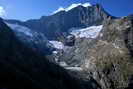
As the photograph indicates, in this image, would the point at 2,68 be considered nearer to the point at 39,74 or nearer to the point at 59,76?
the point at 39,74

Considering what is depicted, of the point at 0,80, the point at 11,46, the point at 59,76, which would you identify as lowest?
the point at 59,76

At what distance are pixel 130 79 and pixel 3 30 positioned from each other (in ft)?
349

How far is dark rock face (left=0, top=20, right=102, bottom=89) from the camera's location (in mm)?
84094

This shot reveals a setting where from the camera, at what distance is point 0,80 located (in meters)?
72.6

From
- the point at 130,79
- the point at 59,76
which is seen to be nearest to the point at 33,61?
the point at 59,76

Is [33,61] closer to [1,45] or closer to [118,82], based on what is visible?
[1,45]

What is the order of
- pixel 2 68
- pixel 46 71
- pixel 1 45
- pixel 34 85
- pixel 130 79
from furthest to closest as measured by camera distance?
pixel 130 79, pixel 46 71, pixel 1 45, pixel 34 85, pixel 2 68

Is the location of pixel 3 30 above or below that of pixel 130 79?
above

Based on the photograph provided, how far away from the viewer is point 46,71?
121875 millimetres

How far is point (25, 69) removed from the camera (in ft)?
345

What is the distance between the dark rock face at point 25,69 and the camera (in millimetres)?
84094

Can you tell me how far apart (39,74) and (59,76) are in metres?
18.8

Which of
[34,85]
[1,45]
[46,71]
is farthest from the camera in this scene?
[46,71]

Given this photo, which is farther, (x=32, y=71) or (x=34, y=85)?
(x=32, y=71)
